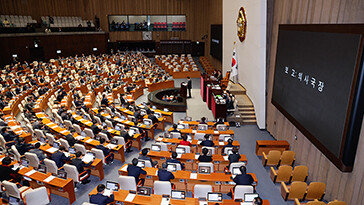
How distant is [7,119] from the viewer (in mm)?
13570

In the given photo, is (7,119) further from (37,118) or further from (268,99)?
(268,99)

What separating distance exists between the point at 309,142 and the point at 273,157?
1.56m

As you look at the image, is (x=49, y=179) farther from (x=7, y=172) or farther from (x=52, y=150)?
(x=52, y=150)

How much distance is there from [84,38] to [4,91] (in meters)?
18.4

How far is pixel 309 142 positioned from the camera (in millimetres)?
9320

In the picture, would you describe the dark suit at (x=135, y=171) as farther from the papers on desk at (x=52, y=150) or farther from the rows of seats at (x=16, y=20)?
the rows of seats at (x=16, y=20)

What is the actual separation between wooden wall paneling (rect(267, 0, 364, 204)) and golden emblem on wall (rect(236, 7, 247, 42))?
431 centimetres

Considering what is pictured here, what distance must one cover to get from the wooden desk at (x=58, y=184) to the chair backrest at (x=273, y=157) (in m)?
7.68

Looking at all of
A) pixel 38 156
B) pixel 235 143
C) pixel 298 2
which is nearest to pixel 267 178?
pixel 235 143

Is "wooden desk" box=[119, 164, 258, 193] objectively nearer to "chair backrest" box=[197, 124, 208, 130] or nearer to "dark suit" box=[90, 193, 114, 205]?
"dark suit" box=[90, 193, 114, 205]

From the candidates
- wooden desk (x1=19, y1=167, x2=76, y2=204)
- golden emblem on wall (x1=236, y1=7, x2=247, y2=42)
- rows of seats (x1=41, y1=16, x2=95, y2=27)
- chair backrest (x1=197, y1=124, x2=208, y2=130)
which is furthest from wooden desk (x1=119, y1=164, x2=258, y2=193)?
rows of seats (x1=41, y1=16, x2=95, y2=27)

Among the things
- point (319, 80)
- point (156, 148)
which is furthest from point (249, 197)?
point (156, 148)

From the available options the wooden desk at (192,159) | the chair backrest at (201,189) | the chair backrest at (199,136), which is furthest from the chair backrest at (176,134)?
the chair backrest at (201,189)

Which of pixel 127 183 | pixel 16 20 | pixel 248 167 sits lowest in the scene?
pixel 248 167
